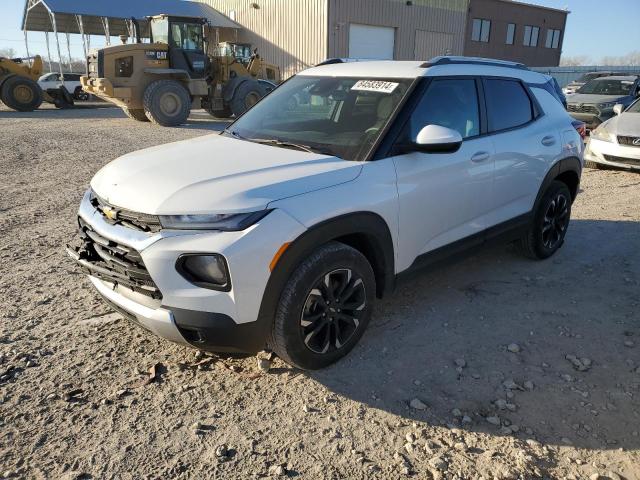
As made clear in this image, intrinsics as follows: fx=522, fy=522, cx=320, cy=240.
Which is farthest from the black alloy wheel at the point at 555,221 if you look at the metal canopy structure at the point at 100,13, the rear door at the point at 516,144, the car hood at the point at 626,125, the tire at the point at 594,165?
the metal canopy structure at the point at 100,13

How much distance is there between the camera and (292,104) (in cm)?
412

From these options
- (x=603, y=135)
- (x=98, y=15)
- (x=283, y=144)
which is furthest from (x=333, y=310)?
(x=98, y=15)

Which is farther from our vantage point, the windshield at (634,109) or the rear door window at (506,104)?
the windshield at (634,109)

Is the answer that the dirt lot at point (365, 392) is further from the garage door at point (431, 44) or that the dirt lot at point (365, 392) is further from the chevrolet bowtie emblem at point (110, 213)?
the garage door at point (431, 44)

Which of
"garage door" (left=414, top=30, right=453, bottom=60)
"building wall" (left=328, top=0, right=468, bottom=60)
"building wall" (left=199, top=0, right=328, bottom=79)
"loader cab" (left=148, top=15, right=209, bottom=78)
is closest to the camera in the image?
"loader cab" (left=148, top=15, right=209, bottom=78)

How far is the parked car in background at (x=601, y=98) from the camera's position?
14.6 m

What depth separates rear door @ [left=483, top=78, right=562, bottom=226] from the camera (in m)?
4.16

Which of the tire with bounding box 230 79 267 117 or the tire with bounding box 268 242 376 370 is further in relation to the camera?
the tire with bounding box 230 79 267 117

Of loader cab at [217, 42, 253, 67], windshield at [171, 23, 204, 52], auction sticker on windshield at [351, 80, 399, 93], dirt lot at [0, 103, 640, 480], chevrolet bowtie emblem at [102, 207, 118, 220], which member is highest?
windshield at [171, 23, 204, 52]

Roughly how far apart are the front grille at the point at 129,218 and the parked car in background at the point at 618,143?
28.7ft

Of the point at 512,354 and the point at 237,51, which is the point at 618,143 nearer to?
the point at 512,354

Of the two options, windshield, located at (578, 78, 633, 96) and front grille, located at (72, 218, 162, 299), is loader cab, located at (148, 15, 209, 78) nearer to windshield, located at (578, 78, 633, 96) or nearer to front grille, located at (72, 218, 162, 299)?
windshield, located at (578, 78, 633, 96)

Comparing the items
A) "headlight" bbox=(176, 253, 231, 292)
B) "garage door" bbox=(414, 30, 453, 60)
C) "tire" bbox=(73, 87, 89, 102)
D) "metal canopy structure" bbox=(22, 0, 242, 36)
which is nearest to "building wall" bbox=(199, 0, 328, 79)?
"metal canopy structure" bbox=(22, 0, 242, 36)

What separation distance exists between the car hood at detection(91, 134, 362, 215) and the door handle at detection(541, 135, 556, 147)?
91.4 inches
